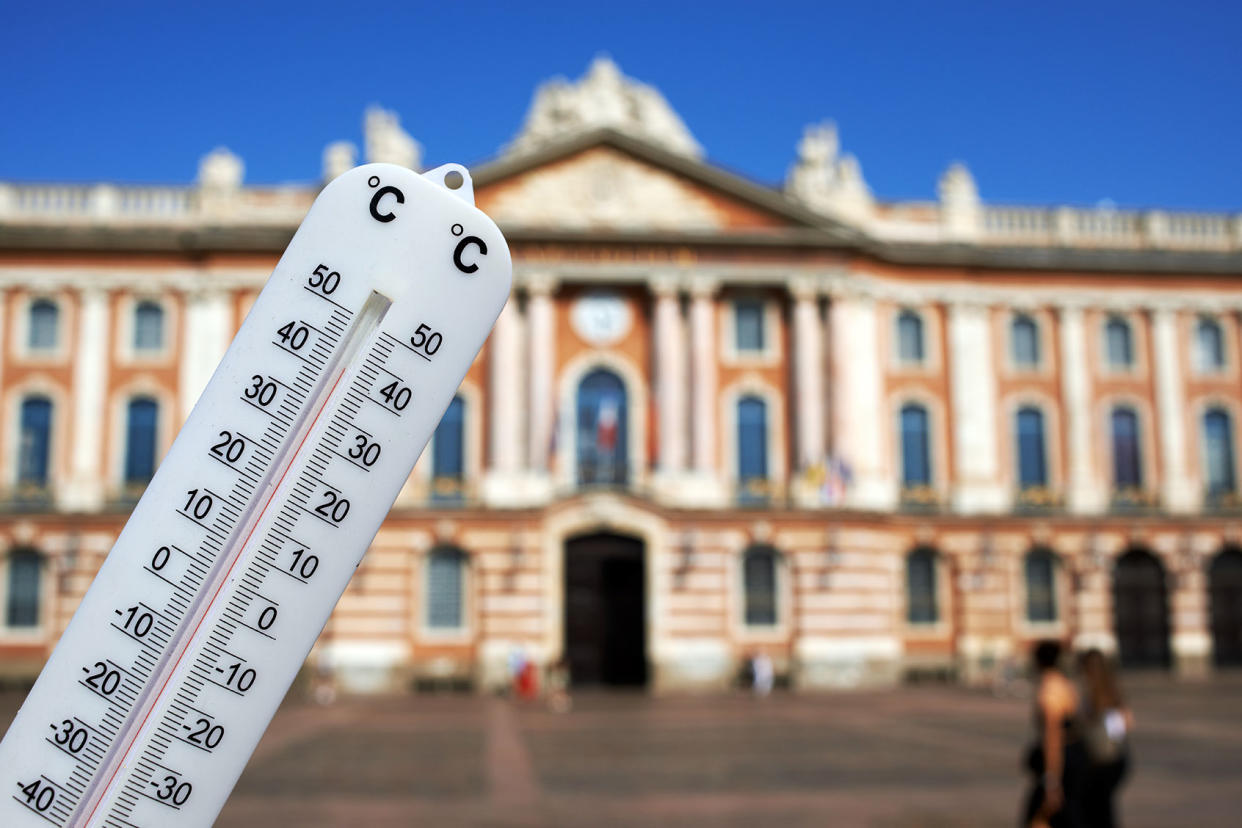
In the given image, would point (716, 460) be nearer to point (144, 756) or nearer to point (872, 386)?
point (872, 386)

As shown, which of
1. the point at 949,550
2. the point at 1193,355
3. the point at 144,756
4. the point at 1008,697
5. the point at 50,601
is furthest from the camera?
the point at 1193,355

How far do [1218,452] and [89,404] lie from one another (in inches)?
1261

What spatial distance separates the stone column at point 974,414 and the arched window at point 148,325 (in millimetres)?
22131

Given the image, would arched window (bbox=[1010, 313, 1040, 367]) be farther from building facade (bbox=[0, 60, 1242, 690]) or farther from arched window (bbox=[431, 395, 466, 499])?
arched window (bbox=[431, 395, 466, 499])

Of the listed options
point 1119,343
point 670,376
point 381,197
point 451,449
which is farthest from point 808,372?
point 381,197

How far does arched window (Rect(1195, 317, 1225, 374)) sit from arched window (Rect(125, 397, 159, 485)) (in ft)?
98.3

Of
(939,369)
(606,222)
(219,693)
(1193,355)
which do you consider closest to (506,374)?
(606,222)

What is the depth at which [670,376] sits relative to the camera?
33.2m

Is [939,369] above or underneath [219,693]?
above

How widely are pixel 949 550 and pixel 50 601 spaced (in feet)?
79.2

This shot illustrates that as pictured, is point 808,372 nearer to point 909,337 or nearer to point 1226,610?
point 909,337

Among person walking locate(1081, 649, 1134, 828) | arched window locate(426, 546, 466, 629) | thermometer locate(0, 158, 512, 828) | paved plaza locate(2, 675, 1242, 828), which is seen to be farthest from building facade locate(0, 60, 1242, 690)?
thermometer locate(0, 158, 512, 828)

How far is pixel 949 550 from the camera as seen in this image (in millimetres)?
34438

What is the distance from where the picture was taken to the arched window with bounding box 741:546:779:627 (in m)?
32.6
